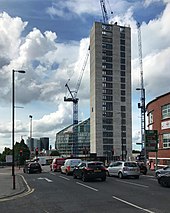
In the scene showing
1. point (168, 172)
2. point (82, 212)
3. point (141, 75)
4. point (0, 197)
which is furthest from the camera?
point (141, 75)

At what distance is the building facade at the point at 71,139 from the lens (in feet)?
580

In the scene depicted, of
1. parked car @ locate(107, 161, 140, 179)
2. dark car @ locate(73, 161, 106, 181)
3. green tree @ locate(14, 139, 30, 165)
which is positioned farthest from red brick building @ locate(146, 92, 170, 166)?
green tree @ locate(14, 139, 30, 165)

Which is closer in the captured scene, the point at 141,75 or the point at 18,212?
the point at 18,212

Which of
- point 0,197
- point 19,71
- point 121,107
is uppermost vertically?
point 121,107

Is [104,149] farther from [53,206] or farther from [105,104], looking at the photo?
[53,206]

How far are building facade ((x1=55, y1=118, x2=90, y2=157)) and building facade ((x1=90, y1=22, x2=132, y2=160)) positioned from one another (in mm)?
17680

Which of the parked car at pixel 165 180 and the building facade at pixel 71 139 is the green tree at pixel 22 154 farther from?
the building facade at pixel 71 139

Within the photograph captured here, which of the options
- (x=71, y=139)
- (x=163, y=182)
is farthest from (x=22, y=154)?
(x=71, y=139)

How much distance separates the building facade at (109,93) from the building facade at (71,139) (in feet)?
58.0

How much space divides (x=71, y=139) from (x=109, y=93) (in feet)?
134

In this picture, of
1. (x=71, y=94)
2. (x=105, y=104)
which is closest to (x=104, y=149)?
(x=105, y=104)

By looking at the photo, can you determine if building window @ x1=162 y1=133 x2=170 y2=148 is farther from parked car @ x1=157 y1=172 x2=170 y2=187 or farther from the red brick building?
parked car @ x1=157 y1=172 x2=170 y2=187

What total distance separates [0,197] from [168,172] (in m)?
10.8

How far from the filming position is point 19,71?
25672mm
